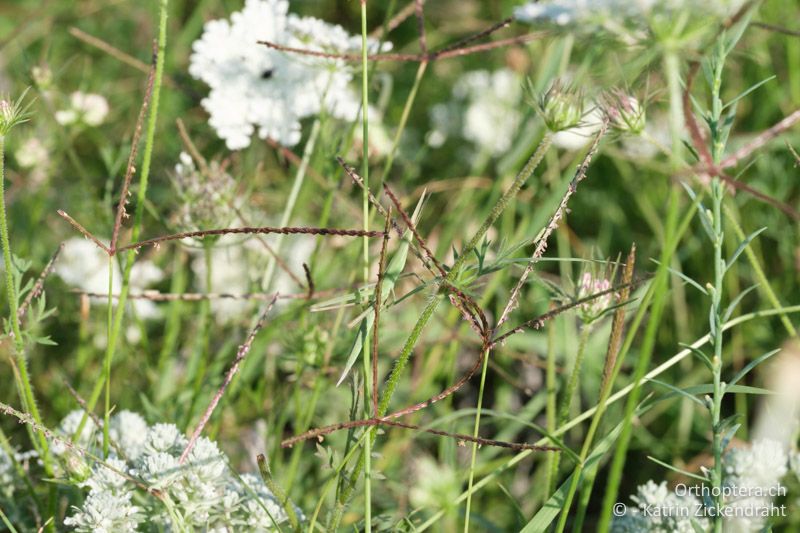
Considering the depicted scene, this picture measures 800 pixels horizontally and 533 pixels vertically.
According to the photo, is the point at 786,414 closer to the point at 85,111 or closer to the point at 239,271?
the point at 239,271

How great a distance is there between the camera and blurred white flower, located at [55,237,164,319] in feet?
5.55

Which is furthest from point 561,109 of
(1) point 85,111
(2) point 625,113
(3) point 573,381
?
(1) point 85,111

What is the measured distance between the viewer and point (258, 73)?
1.37m

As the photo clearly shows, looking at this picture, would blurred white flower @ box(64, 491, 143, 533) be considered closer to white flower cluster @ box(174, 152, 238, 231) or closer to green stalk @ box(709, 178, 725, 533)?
white flower cluster @ box(174, 152, 238, 231)

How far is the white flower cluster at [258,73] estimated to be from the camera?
52.2 inches

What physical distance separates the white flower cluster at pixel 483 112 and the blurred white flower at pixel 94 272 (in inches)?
31.1

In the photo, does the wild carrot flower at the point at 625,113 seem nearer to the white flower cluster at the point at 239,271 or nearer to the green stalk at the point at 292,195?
the green stalk at the point at 292,195

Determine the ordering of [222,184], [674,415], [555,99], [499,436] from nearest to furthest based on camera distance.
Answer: [555,99] → [222,184] → [499,436] → [674,415]

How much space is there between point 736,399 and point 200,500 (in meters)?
1.12

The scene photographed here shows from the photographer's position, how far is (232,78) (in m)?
1.36

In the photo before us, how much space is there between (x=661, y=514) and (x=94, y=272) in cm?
125

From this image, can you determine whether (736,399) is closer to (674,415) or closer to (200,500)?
(674,415)

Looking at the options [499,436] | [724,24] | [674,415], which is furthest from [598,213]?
[724,24]

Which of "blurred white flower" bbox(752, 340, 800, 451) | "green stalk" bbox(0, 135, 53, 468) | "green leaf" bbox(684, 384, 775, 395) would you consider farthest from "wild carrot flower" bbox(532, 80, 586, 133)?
"green stalk" bbox(0, 135, 53, 468)
